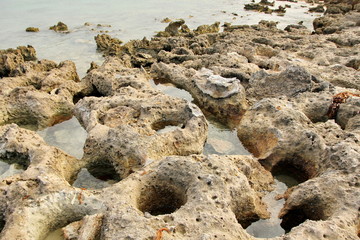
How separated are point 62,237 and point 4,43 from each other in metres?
11.3

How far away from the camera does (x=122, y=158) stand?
4.53m

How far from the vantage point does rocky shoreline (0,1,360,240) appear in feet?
10.9

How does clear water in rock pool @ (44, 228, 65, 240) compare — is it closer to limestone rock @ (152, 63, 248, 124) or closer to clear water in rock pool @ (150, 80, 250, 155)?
clear water in rock pool @ (150, 80, 250, 155)

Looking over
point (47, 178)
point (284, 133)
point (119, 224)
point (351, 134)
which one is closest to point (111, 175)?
point (47, 178)

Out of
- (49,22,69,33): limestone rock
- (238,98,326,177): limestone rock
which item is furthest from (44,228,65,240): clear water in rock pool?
(49,22,69,33): limestone rock

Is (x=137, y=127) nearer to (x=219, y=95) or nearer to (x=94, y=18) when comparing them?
(x=219, y=95)

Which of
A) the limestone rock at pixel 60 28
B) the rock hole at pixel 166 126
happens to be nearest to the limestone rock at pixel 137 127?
the rock hole at pixel 166 126

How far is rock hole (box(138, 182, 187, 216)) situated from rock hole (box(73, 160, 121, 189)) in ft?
3.00

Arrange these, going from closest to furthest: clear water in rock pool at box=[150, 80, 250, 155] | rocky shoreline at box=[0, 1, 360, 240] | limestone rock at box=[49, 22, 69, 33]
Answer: rocky shoreline at box=[0, 1, 360, 240] < clear water in rock pool at box=[150, 80, 250, 155] < limestone rock at box=[49, 22, 69, 33]

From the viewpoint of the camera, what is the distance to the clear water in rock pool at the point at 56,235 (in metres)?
3.56

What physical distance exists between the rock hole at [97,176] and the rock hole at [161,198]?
91cm

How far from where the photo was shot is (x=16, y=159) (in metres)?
4.97

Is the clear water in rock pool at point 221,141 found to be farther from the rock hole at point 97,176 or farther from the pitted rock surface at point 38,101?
the pitted rock surface at point 38,101

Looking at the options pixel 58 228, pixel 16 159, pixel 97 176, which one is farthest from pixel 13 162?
pixel 58 228
